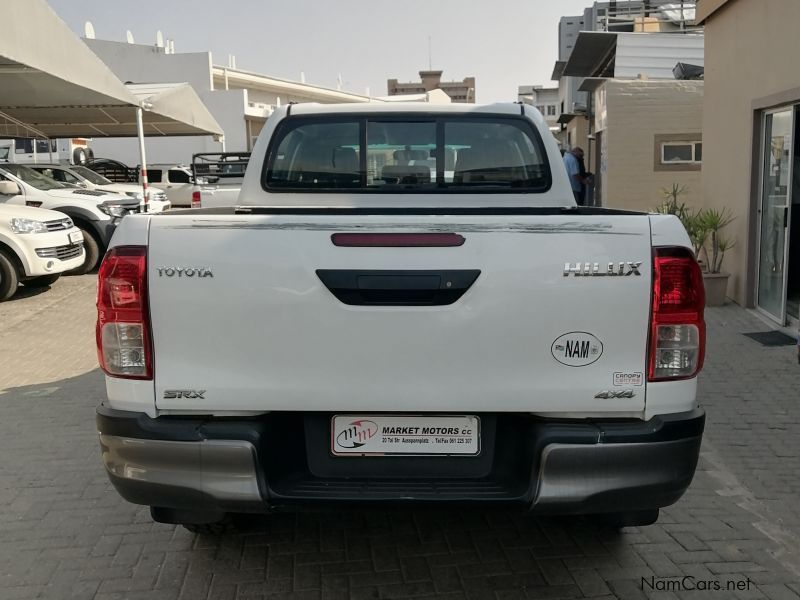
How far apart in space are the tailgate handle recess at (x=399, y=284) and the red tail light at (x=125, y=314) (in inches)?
24.9

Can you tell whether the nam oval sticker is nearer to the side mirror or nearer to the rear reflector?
the rear reflector

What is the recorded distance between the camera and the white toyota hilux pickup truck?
8.61 feet

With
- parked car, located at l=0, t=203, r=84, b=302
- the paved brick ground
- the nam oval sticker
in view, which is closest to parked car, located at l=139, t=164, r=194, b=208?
parked car, located at l=0, t=203, r=84, b=302

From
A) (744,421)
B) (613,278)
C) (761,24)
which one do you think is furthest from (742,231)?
(613,278)

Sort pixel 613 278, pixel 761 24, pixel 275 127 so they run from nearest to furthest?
pixel 613 278
pixel 275 127
pixel 761 24

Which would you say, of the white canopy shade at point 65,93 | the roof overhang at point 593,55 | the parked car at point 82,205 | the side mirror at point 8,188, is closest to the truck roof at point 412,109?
the white canopy shade at point 65,93

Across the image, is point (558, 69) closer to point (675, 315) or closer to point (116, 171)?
point (116, 171)

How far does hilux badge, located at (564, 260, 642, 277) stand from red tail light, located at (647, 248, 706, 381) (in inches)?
3.3

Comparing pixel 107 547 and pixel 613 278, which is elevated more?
pixel 613 278

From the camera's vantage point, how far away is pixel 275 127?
15.0 feet

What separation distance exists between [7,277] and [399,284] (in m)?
9.34

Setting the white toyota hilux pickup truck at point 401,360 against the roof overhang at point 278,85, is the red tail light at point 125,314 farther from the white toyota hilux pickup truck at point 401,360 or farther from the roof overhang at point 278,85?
the roof overhang at point 278,85

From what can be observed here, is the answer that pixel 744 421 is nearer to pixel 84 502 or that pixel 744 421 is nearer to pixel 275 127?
pixel 275 127

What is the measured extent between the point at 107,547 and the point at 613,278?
8.64 ft
